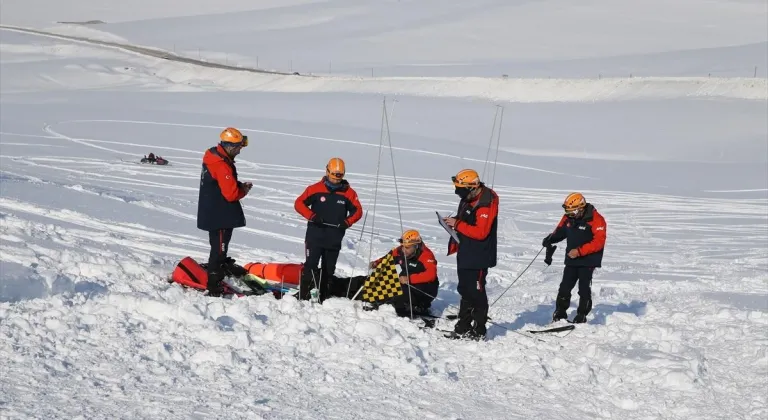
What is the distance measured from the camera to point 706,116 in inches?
1383

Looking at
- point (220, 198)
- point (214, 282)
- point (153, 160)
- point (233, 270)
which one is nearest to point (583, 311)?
point (233, 270)

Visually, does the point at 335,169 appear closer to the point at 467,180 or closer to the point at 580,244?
the point at 467,180

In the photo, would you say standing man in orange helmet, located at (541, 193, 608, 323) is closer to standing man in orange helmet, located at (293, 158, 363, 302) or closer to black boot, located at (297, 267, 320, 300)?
standing man in orange helmet, located at (293, 158, 363, 302)

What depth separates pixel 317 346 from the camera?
7199 mm

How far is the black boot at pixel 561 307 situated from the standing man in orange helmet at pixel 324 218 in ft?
8.21

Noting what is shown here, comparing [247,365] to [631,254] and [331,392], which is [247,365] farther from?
[631,254]

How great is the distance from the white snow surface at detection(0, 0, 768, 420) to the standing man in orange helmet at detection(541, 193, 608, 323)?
1.46 ft

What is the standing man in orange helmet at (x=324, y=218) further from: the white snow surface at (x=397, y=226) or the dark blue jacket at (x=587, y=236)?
the dark blue jacket at (x=587, y=236)

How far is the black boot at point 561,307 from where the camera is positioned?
9.95 metres

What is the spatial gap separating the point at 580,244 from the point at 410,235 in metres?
1.86

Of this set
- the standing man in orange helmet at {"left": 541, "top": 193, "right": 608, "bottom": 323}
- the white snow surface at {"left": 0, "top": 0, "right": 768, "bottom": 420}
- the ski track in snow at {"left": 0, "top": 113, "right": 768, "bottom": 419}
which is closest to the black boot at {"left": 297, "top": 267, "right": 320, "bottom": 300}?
the ski track in snow at {"left": 0, "top": 113, "right": 768, "bottom": 419}

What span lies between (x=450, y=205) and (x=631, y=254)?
5425 millimetres

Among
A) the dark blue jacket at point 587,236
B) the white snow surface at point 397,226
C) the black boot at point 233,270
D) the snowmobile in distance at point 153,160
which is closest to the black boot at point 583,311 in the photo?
the white snow surface at point 397,226

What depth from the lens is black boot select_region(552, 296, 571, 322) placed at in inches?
392
